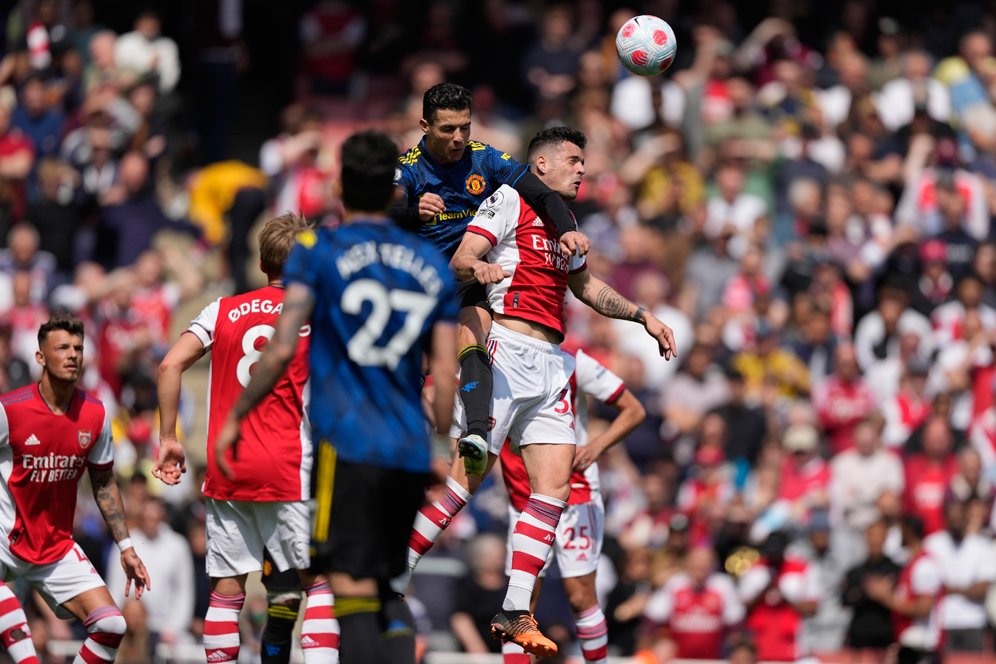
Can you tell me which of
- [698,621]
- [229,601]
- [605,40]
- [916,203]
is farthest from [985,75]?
[229,601]

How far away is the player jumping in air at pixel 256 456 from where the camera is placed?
11.3 meters

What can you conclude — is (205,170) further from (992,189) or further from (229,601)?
(229,601)

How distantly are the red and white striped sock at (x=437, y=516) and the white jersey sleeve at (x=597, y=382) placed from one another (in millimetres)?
1725

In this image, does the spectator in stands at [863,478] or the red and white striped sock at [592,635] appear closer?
the red and white striped sock at [592,635]

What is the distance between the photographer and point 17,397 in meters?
11.8

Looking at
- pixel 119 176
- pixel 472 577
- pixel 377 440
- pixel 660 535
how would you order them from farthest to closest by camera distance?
pixel 119 176 → pixel 660 535 → pixel 472 577 → pixel 377 440

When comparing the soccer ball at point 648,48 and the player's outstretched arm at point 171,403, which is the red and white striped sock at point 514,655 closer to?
the player's outstretched arm at point 171,403

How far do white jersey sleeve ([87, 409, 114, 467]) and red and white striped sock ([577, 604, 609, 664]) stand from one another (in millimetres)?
3360

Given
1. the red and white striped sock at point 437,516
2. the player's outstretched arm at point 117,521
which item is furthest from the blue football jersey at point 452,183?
the player's outstretched arm at point 117,521

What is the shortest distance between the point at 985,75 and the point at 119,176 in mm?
11311

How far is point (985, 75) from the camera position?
24.3 metres

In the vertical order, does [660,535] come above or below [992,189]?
below

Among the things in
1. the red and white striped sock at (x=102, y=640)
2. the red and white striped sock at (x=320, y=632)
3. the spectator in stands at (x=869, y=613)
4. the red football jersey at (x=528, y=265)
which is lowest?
the spectator in stands at (x=869, y=613)

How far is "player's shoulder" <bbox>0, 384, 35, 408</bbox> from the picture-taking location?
11703mm
